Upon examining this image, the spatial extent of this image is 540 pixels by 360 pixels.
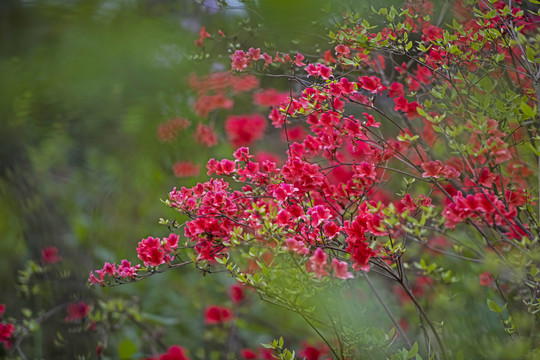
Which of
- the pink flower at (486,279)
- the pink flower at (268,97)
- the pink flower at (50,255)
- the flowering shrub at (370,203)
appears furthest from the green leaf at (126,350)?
the pink flower at (486,279)

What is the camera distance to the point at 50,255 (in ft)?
5.85

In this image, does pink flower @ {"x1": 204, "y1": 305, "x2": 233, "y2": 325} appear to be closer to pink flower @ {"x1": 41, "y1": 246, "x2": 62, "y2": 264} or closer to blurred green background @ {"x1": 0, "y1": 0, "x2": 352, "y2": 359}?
blurred green background @ {"x1": 0, "y1": 0, "x2": 352, "y2": 359}

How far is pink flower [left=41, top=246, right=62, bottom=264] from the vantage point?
173 centimetres

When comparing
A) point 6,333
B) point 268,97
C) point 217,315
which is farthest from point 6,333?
point 268,97

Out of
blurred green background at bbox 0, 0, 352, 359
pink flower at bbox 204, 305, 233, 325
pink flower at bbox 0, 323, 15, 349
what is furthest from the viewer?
pink flower at bbox 204, 305, 233, 325

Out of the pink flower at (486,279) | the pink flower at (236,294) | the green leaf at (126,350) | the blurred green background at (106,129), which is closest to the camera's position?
the blurred green background at (106,129)

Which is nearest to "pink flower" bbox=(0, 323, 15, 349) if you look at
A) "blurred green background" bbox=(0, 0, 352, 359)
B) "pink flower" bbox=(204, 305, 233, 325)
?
"blurred green background" bbox=(0, 0, 352, 359)

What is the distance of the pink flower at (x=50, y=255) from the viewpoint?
5.66 ft

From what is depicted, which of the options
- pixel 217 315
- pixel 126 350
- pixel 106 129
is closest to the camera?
pixel 106 129

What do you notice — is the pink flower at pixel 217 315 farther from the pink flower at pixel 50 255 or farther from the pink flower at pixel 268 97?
the pink flower at pixel 268 97

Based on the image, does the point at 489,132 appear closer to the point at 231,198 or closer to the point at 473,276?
the point at 231,198

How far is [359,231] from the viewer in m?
0.92

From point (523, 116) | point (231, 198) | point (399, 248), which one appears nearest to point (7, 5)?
point (231, 198)

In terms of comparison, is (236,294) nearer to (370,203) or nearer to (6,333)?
(6,333)
